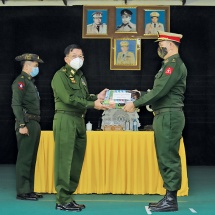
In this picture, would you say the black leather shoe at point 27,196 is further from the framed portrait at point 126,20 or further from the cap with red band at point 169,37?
the framed portrait at point 126,20

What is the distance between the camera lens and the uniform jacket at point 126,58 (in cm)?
885

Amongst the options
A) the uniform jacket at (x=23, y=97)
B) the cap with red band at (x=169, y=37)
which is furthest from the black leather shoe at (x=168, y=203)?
the uniform jacket at (x=23, y=97)

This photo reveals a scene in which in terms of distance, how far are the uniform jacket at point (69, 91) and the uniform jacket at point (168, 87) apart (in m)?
0.46

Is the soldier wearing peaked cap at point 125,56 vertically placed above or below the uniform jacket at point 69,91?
above

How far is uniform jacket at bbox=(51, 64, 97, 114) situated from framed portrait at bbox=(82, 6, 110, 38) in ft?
15.8

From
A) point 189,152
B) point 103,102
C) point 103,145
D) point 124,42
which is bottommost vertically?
point 189,152

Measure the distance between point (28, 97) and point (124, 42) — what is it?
426cm

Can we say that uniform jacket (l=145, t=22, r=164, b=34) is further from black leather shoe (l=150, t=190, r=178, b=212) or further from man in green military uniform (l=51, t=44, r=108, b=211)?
black leather shoe (l=150, t=190, r=178, b=212)

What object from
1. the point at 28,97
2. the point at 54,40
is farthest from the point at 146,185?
the point at 54,40

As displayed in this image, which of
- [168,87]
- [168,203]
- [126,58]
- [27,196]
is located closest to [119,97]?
[168,87]

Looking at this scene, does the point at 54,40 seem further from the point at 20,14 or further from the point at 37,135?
the point at 37,135

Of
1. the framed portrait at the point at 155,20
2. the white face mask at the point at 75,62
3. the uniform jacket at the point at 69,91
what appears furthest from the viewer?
the framed portrait at the point at 155,20

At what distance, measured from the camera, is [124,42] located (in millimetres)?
8836

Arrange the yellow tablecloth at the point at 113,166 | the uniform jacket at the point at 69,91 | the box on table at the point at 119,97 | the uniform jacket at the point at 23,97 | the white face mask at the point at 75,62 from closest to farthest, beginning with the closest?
the uniform jacket at the point at 69,91 < the white face mask at the point at 75,62 < the box on table at the point at 119,97 < the uniform jacket at the point at 23,97 < the yellow tablecloth at the point at 113,166
